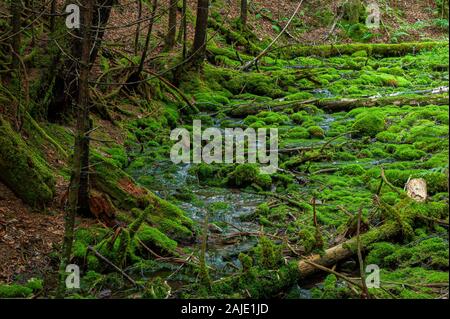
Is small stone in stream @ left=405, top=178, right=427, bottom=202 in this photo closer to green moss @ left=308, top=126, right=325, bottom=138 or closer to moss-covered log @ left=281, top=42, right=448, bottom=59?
green moss @ left=308, top=126, right=325, bottom=138

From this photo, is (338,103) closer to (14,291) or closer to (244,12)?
(244,12)

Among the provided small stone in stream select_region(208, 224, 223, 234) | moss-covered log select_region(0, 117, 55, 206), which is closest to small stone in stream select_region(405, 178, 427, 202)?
small stone in stream select_region(208, 224, 223, 234)

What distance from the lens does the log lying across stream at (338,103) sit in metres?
14.1

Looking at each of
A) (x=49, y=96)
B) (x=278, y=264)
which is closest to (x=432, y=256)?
(x=278, y=264)

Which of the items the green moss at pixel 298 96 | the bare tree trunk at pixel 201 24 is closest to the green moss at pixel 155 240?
the bare tree trunk at pixel 201 24

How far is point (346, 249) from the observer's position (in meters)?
6.40

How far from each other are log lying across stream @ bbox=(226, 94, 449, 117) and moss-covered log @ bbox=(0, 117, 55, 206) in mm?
7859

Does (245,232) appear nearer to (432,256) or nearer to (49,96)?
(432,256)

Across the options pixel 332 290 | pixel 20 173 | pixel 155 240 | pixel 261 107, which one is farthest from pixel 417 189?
pixel 261 107

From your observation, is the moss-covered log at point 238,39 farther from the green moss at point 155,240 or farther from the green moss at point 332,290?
the green moss at point 332,290

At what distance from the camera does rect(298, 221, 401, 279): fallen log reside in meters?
6.14

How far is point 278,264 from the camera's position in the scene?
613cm

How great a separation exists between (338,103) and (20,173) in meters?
9.62

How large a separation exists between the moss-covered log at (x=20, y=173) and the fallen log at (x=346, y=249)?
3700 mm
